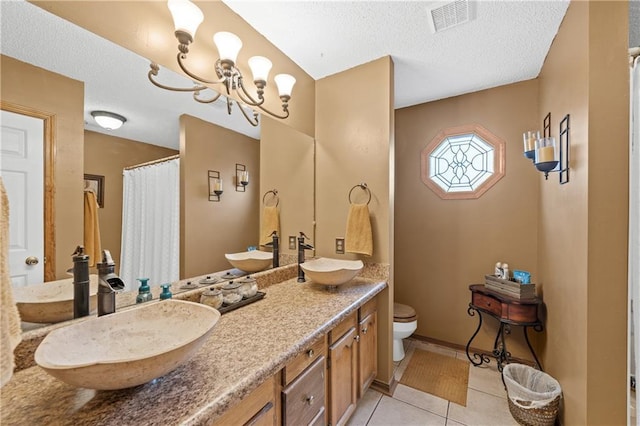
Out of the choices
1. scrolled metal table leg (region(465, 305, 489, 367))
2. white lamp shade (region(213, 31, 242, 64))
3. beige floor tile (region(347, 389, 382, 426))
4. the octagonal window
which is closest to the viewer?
white lamp shade (region(213, 31, 242, 64))

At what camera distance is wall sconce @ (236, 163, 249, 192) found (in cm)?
170

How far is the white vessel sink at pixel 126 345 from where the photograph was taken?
626mm

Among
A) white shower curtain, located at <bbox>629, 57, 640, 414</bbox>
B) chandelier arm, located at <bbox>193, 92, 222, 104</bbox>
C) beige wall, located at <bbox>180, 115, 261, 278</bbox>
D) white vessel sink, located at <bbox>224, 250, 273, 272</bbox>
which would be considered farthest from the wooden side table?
chandelier arm, located at <bbox>193, 92, 222, 104</bbox>

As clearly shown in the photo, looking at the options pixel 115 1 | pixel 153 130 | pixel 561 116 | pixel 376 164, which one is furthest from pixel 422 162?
pixel 115 1

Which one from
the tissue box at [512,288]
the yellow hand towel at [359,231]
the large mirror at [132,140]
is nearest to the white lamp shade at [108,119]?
the large mirror at [132,140]

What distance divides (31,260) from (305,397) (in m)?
1.17

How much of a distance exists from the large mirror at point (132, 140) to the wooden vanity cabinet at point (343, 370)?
32.0 inches

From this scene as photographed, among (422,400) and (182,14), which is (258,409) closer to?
(422,400)

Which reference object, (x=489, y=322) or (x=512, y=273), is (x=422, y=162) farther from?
(x=489, y=322)

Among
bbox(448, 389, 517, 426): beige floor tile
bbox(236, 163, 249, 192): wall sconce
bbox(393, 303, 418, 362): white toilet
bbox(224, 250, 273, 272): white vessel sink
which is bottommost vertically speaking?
bbox(448, 389, 517, 426): beige floor tile

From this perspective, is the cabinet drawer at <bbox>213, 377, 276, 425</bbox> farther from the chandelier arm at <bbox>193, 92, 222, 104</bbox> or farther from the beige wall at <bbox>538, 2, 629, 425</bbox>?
the beige wall at <bbox>538, 2, 629, 425</bbox>

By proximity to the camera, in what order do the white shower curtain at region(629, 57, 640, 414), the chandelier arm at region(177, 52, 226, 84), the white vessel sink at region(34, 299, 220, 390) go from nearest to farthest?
the white vessel sink at region(34, 299, 220, 390), the white shower curtain at region(629, 57, 640, 414), the chandelier arm at region(177, 52, 226, 84)

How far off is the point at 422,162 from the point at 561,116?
1213 millimetres

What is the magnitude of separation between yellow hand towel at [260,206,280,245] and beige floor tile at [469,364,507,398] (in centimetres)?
A: 201
